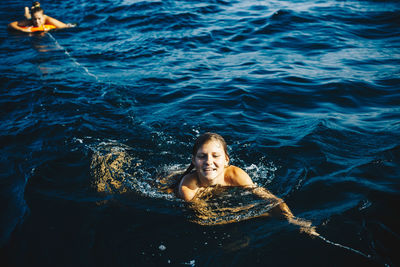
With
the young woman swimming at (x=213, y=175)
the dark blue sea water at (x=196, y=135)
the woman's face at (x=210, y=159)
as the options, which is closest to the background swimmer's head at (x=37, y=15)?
the dark blue sea water at (x=196, y=135)

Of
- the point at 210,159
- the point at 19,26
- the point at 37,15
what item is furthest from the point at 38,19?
the point at 210,159

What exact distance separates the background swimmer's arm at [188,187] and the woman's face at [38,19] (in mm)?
11202

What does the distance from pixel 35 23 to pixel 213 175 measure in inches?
468

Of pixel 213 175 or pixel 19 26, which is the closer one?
pixel 213 175

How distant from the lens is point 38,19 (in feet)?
41.3

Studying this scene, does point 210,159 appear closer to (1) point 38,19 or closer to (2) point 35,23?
(1) point 38,19

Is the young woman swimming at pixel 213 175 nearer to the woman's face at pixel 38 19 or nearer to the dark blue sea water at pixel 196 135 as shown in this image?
the dark blue sea water at pixel 196 135

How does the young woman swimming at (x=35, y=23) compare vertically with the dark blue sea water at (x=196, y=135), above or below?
above

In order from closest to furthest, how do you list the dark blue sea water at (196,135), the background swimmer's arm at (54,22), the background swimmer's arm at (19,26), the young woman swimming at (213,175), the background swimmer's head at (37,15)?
the dark blue sea water at (196,135), the young woman swimming at (213,175), the background swimmer's head at (37,15), the background swimmer's arm at (19,26), the background swimmer's arm at (54,22)

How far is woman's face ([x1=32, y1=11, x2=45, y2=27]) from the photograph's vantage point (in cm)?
1238

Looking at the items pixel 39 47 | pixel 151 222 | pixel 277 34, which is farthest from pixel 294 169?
pixel 39 47

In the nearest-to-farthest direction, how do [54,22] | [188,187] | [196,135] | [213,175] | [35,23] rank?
[213,175] < [188,187] < [196,135] < [35,23] < [54,22]

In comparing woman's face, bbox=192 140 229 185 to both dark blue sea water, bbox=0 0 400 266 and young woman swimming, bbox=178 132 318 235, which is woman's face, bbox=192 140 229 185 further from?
dark blue sea water, bbox=0 0 400 266

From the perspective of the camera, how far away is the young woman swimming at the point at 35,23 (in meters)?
12.5
